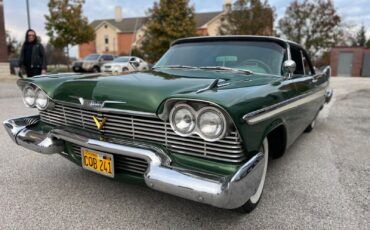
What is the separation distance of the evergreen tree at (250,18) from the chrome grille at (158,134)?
22762 millimetres

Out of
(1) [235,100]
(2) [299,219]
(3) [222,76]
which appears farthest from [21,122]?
(2) [299,219]

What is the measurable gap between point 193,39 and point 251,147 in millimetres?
2121

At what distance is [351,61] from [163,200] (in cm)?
2829

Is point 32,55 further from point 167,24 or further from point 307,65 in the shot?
point 167,24

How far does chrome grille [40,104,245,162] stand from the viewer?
2.04 m

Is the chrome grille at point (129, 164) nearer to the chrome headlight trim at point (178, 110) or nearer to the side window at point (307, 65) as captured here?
the chrome headlight trim at point (178, 110)

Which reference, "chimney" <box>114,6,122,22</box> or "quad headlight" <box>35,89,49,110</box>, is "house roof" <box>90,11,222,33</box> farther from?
"quad headlight" <box>35,89,49,110</box>

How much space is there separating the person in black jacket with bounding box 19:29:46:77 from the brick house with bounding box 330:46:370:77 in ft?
84.6

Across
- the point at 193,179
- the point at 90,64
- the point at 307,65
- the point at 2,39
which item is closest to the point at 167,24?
the point at 90,64

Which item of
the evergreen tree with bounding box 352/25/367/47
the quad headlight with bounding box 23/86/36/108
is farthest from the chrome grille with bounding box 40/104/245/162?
the evergreen tree with bounding box 352/25/367/47

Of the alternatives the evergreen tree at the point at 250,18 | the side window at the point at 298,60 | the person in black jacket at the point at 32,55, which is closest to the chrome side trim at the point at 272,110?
the side window at the point at 298,60

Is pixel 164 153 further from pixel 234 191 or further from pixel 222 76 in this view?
pixel 222 76

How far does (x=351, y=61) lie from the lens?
26625 millimetres

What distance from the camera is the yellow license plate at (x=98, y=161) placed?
7.65ft
